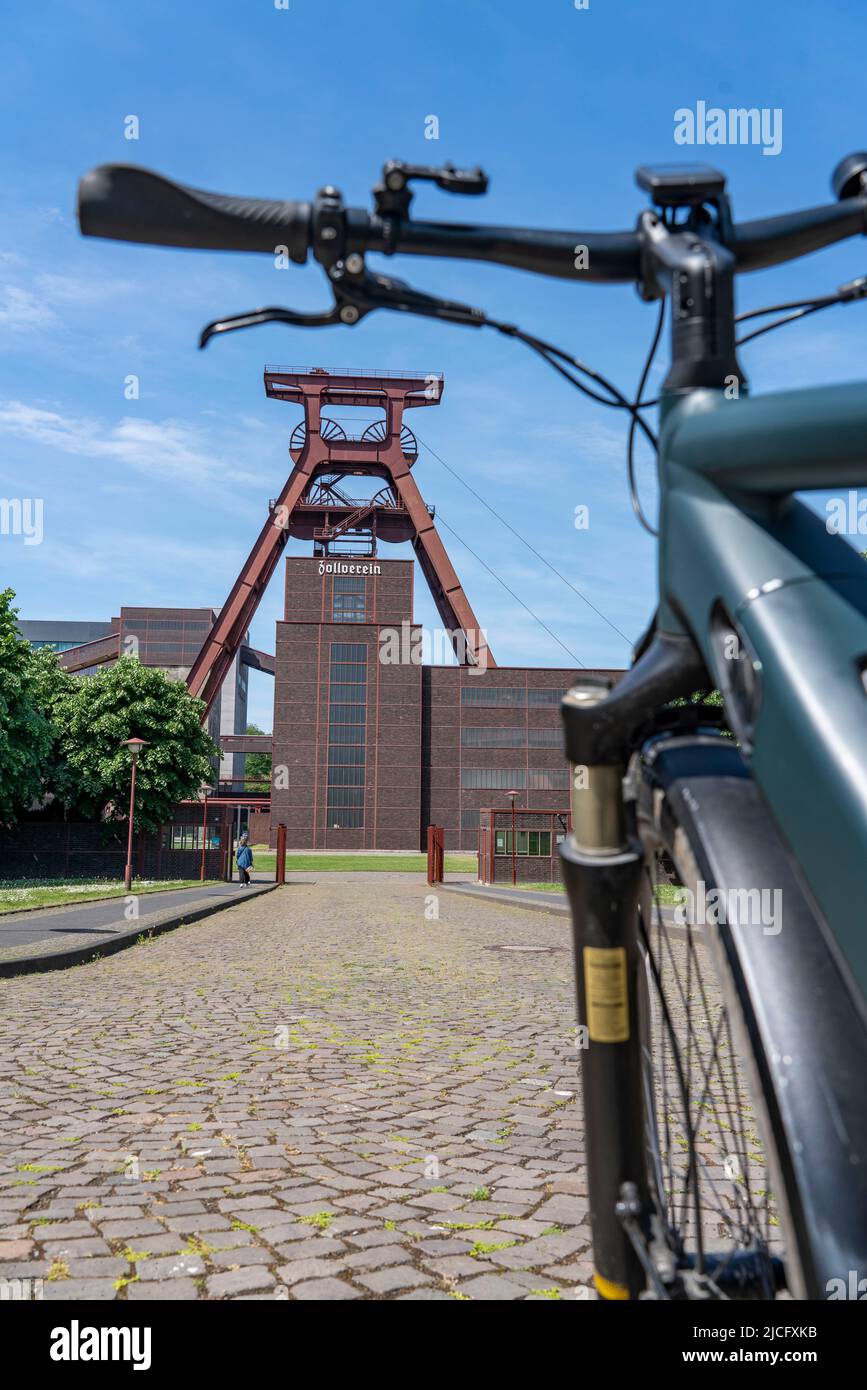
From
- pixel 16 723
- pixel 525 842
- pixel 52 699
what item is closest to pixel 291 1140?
pixel 525 842

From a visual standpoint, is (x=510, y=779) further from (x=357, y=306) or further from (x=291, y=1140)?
(x=357, y=306)

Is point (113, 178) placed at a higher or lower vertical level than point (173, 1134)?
higher

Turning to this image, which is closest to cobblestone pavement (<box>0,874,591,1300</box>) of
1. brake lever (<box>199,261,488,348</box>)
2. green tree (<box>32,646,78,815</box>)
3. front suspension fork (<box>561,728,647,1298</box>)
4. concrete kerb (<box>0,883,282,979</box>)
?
concrete kerb (<box>0,883,282,979</box>)

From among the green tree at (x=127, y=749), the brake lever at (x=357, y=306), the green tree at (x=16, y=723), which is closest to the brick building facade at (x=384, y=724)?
the green tree at (x=127, y=749)

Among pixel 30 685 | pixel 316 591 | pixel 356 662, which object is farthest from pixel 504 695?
pixel 30 685

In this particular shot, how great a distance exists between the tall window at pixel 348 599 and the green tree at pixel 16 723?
38970 mm

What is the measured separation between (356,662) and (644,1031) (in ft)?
232

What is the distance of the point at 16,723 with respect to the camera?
107 ft

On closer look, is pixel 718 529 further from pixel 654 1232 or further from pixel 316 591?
pixel 316 591

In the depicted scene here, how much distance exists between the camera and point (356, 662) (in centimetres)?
7238

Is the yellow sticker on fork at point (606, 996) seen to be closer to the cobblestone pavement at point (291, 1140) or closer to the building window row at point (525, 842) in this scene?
the cobblestone pavement at point (291, 1140)

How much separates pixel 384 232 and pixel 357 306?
142mm

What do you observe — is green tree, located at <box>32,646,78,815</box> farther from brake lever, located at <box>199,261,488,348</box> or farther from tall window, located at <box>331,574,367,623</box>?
brake lever, located at <box>199,261,488,348</box>

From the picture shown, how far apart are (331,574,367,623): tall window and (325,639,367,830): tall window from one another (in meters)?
2.52
